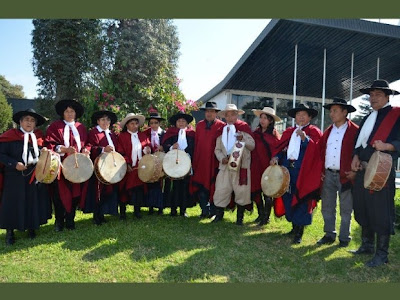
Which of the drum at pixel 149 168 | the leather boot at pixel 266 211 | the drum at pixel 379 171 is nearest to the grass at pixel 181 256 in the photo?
the leather boot at pixel 266 211

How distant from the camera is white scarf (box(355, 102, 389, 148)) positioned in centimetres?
460

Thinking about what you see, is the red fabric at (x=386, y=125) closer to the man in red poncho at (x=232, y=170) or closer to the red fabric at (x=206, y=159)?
the man in red poncho at (x=232, y=170)

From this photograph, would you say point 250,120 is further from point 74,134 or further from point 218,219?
point 74,134

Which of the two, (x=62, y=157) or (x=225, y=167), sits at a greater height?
(x=62, y=157)

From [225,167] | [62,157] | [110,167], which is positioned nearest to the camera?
[62,157]

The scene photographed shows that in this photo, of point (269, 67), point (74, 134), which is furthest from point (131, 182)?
point (269, 67)

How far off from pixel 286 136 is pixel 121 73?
24.0ft

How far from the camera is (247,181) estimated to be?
6156 mm

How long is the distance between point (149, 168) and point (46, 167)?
5.64 ft

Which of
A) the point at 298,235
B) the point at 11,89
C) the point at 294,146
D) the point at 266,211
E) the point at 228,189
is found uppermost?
the point at 11,89

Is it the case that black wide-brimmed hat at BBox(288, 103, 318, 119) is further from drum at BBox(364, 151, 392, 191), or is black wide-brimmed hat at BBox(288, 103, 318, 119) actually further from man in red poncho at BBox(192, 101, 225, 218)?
man in red poncho at BBox(192, 101, 225, 218)

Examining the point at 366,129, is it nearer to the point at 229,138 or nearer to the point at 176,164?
the point at 229,138

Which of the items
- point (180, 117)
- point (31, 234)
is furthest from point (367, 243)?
point (31, 234)

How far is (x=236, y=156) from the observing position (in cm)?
589
